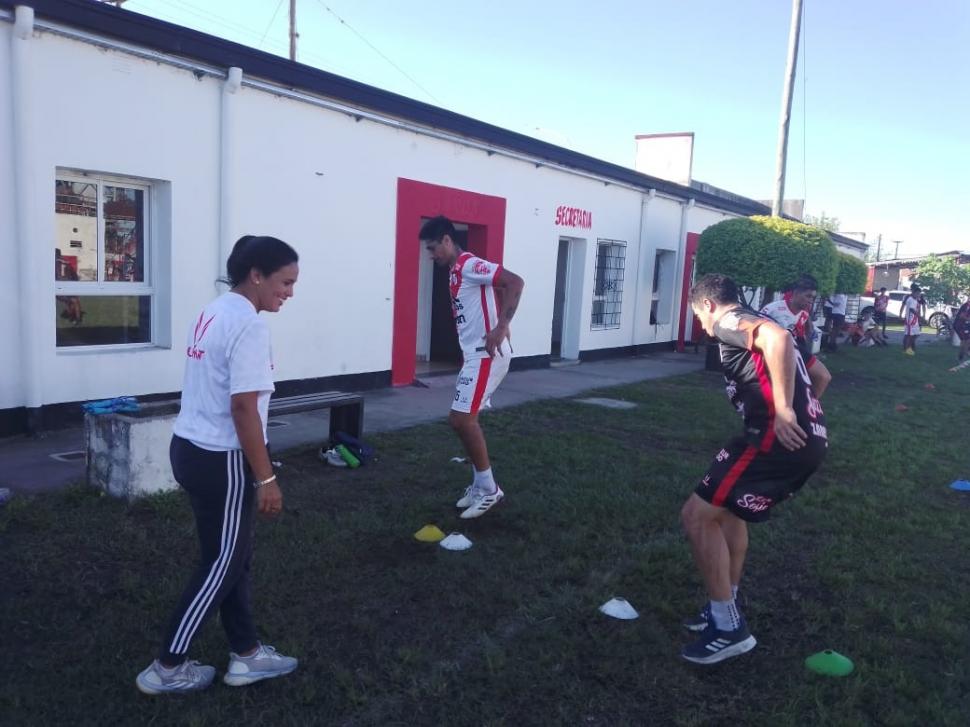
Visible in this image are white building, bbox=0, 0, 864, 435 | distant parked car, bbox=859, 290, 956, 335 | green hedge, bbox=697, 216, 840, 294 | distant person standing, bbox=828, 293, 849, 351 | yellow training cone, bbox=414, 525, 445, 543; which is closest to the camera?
yellow training cone, bbox=414, 525, 445, 543

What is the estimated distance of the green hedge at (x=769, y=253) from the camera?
1426 centimetres

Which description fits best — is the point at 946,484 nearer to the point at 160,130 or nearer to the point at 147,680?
the point at 147,680

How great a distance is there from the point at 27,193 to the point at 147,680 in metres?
5.04

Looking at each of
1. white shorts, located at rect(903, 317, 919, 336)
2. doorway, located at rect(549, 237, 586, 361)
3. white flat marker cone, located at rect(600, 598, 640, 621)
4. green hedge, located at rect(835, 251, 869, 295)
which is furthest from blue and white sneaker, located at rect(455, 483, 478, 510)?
white shorts, located at rect(903, 317, 919, 336)

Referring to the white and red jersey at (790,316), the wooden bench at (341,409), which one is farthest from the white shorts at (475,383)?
the white and red jersey at (790,316)

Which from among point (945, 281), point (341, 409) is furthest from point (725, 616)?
point (945, 281)

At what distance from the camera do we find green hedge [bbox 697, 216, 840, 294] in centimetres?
1426

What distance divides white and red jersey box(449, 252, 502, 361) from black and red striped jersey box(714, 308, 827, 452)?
6.97ft

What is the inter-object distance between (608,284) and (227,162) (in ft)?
29.6

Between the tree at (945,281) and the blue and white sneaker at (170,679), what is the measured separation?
120 ft

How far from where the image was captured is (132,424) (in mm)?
5051

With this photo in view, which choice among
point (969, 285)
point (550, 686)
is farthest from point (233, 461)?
point (969, 285)

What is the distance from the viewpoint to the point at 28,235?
21.5 feet

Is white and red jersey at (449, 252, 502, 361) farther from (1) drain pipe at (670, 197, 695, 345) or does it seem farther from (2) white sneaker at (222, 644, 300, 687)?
(1) drain pipe at (670, 197, 695, 345)
